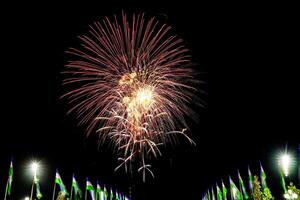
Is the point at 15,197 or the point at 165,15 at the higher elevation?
the point at 165,15

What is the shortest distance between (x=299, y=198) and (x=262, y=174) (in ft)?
13.9

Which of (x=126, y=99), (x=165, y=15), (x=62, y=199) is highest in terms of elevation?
(x=165, y=15)

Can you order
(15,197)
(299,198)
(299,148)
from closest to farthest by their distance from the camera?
(299,148) < (299,198) < (15,197)

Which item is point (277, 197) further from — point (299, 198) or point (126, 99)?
point (126, 99)

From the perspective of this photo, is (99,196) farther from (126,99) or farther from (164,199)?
(164,199)

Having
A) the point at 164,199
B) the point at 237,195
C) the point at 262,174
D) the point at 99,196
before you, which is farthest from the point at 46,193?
the point at 164,199

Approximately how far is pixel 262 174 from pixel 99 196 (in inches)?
718

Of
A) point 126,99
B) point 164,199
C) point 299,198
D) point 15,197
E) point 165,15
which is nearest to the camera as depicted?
point 165,15

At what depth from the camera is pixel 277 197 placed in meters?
39.0

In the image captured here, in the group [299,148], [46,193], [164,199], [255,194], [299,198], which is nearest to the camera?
[299,148]

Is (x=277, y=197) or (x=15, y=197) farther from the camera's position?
(x=277, y=197)

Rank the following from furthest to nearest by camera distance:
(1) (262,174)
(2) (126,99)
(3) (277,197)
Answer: (3) (277,197) < (1) (262,174) < (2) (126,99)

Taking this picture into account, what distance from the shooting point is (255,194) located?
3181 centimetres

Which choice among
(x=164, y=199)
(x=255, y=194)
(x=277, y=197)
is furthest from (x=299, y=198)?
(x=164, y=199)
